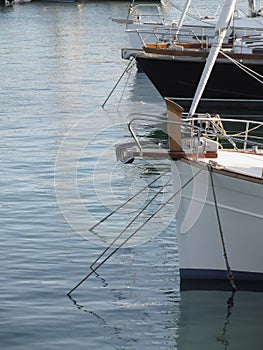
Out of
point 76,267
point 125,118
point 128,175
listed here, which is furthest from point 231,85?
point 76,267

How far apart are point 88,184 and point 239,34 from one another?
645 inches

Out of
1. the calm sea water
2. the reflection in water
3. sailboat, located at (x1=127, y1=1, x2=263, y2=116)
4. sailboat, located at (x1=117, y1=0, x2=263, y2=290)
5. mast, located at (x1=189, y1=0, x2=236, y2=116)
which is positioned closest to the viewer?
the reflection in water

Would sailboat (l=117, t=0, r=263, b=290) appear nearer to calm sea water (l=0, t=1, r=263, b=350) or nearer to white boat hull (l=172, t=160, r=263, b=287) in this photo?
white boat hull (l=172, t=160, r=263, b=287)

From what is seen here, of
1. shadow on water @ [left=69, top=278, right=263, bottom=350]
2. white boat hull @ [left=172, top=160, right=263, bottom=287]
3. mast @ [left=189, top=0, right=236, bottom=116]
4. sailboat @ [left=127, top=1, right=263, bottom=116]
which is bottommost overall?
sailboat @ [left=127, top=1, right=263, bottom=116]

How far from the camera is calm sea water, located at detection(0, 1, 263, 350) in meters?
13.1

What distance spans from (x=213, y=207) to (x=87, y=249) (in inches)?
129

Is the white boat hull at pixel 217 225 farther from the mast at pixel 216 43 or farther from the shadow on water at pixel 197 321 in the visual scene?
the mast at pixel 216 43

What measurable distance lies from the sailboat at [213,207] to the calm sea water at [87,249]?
1.04ft

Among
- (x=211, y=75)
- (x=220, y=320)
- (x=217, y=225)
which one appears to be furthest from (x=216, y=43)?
(x=211, y=75)

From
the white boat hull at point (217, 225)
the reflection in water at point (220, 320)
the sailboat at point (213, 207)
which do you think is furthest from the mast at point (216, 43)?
the reflection in water at point (220, 320)

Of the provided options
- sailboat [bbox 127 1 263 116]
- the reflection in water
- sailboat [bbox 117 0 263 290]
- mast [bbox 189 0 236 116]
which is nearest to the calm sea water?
the reflection in water

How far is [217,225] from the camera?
1388 centimetres

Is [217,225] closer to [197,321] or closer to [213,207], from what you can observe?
[213,207]

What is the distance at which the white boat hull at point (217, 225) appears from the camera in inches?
534
